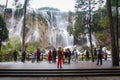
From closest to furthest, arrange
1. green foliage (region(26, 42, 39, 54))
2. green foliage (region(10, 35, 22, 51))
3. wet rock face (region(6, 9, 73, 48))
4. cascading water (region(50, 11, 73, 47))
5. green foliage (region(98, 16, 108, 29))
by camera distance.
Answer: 1. green foliage (region(98, 16, 108, 29))
2. green foliage (region(26, 42, 39, 54))
3. green foliage (region(10, 35, 22, 51))
4. cascading water (region(50, 11, 73, 47))
5. wet rock face (region(6, 9, 73, 48))

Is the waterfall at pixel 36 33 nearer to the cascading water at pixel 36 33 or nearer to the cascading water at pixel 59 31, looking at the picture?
the cascading water at pixel 36 33

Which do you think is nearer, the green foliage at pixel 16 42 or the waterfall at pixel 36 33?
the green foliage at pixel 16 42

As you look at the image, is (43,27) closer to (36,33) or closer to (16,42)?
(36,33)

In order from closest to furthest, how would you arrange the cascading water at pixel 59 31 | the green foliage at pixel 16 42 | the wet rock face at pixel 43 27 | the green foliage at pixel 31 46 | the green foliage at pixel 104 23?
the green foliage at pixel 104 23
the green foliage at pixel 31 46
the green foliage at pixel 16 42
the cascading water at pixel 59 31
the wet rock face at pixel 43 27

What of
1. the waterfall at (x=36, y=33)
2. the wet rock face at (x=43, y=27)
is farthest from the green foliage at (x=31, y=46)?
the waterfall at (x=36, y=33)

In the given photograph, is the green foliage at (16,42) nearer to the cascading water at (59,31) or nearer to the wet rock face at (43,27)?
the wet rock face at (43,27)

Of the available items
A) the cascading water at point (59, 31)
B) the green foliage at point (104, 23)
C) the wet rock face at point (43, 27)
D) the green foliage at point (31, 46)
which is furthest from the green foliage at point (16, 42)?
the green foliage at point (104, 23)

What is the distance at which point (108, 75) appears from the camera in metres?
16.9

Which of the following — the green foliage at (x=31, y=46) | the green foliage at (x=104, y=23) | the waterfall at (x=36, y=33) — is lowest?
the green foliage at (x=31, y=46)

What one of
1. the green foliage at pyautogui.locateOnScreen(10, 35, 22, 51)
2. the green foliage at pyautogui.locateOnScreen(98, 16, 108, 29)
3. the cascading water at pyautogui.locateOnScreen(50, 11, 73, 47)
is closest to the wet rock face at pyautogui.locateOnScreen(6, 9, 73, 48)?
the cascading water at pyautogui.locateOnScreen(50, 11, 73, 47)

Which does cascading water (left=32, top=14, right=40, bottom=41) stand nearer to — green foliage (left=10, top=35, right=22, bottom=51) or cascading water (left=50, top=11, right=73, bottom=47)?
cascading water (left=50, top=11, right=73, bottom=47)

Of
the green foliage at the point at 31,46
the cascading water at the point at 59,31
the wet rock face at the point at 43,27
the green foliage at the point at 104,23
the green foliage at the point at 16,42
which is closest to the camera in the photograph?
the green foliage at the point at 104,23

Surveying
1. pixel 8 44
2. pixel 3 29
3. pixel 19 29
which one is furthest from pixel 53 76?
pixel 19 29

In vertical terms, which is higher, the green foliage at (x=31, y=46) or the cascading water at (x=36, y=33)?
the cascading water at (x=36, y=33)
